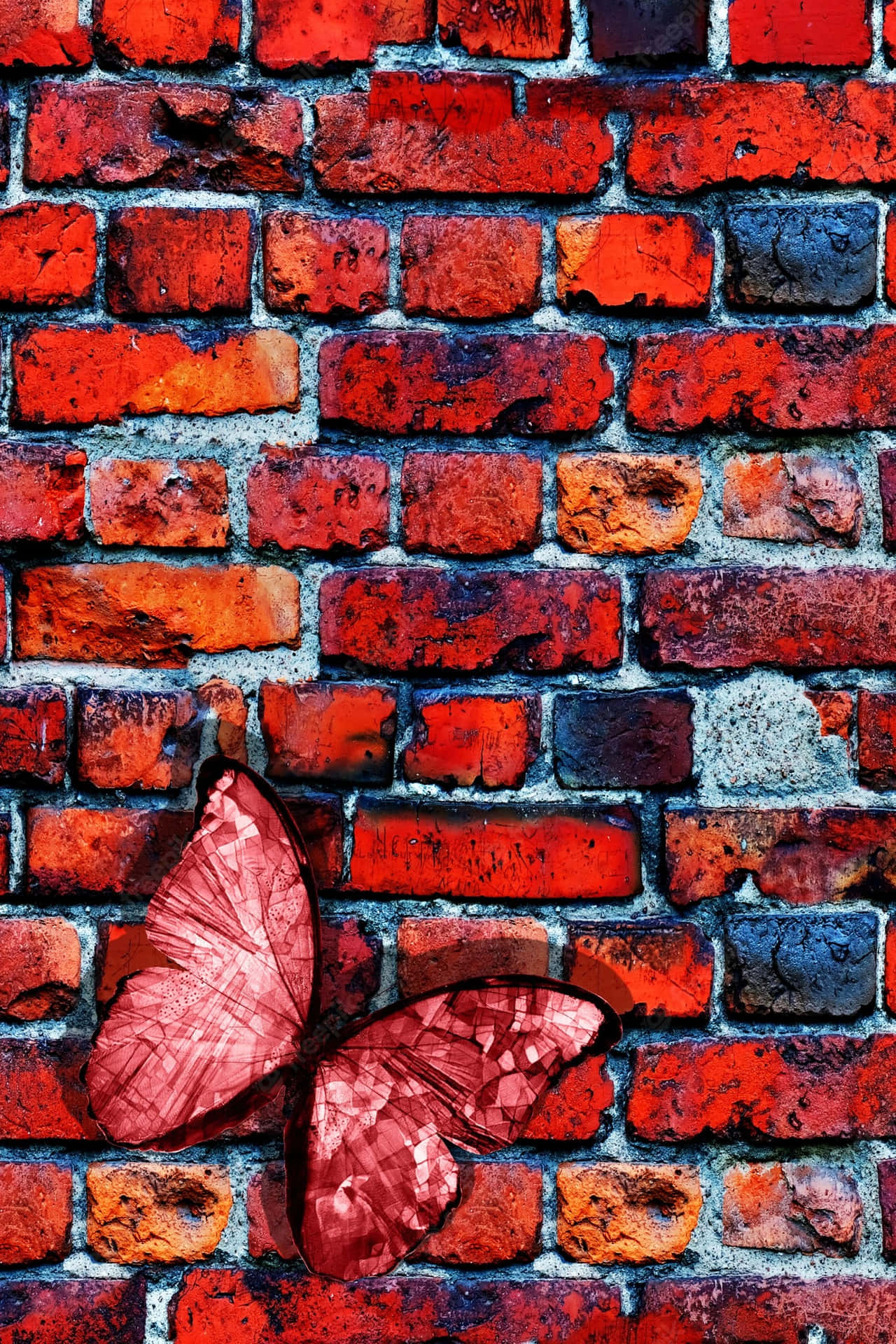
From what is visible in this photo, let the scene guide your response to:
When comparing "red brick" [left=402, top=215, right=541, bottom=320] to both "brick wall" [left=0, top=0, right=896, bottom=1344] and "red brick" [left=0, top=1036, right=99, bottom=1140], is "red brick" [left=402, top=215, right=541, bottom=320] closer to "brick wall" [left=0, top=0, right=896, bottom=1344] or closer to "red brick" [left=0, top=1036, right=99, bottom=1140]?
"brick wall" [left=0, top=0, right=896, bottom=1344]

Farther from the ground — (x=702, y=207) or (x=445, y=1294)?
(x=702, y=207)

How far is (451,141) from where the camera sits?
824 millimetres

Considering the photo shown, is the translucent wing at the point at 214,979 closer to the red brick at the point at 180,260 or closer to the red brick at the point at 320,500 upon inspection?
the red brick at the point at 320,500

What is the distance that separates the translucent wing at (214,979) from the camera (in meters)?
0.77

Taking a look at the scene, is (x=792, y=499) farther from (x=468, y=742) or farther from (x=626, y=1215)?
(x=626, y=1215)

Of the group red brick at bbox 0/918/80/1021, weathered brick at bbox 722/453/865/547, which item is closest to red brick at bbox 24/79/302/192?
weathered brick at bbox 722/453/865/547

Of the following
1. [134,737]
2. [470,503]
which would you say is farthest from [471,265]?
[134,737]

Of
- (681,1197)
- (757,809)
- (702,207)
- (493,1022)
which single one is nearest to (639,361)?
(702,207)

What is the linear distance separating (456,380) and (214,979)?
1.70 feet

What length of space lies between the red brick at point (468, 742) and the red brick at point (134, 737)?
187 mm

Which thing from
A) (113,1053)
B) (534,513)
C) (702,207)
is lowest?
(113,1053)

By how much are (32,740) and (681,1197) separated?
0.66 metres

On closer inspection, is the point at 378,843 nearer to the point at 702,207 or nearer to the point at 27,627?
the point at 27,627

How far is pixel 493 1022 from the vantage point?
0.77 m
